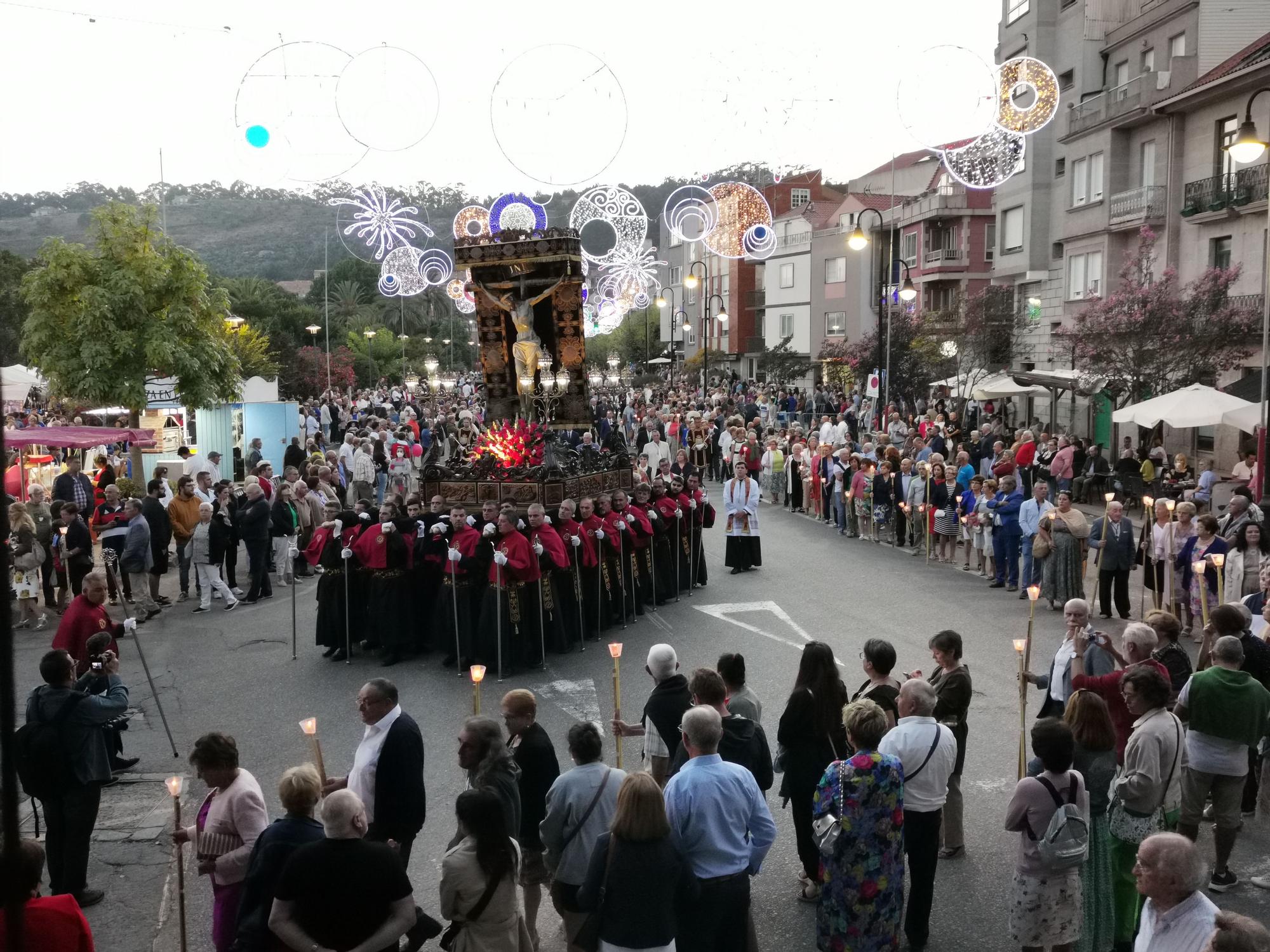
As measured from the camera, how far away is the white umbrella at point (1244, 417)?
18.4 m

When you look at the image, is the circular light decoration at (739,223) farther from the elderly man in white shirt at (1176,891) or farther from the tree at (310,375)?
the tree at (310,375)

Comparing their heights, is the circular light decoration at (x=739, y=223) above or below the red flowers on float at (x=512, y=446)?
above

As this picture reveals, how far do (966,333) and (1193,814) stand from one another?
2910 cm

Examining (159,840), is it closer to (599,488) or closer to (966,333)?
(599,488)

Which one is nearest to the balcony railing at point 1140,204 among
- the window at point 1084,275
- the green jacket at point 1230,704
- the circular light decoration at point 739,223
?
the window at point 1084,275

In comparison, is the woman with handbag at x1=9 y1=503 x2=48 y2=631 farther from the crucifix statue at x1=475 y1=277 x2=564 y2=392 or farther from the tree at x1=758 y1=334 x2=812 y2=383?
the tree at x1=758 y1=334 x2=812 y2=383

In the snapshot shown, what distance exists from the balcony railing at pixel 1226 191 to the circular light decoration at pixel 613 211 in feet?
45.1

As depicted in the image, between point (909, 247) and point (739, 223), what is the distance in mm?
23345

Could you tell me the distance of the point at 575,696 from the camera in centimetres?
1127

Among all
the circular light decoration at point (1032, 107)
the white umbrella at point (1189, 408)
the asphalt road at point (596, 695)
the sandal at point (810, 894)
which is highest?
the circular light decoration at point (1032, 107)

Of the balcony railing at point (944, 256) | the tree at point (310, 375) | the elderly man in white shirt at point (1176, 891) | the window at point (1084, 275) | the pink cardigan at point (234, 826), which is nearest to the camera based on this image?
the elderly man in white shirt at point (1176, 891)

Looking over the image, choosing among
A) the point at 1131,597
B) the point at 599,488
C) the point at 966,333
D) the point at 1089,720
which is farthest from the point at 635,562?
the point at 966,333

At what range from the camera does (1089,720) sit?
5.93 metres

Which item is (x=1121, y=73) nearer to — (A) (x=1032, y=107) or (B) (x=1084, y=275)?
(B) (x=1084, y=275)
